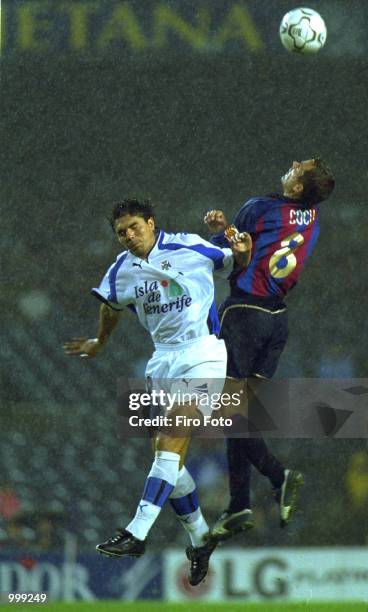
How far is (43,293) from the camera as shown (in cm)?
1466

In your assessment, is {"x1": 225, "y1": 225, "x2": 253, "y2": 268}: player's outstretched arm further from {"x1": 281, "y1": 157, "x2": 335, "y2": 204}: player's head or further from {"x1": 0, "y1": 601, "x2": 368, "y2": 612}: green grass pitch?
{"x1": 0, "y1": 601, "x2": 368, "y2": 612}: green grass pitch

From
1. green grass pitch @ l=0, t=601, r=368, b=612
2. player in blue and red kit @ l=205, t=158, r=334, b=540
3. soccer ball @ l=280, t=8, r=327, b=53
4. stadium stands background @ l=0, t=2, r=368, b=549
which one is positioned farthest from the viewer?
stadium stands background @ l=0, t=2, r=368, b=549

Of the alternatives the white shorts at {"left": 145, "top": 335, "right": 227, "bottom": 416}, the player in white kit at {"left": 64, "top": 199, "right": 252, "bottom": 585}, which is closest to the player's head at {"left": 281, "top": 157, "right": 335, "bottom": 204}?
the player in white kit at {"left": 64, "top": 199, "right": 252, "bottom": 585}

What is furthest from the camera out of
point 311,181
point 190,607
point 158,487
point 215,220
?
point 190,607

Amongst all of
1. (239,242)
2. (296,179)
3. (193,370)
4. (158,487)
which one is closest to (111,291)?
(193,370)

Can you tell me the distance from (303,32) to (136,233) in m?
2.38

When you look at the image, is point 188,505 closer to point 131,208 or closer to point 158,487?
point 158,487

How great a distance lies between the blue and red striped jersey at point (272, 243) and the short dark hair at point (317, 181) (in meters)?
0.10

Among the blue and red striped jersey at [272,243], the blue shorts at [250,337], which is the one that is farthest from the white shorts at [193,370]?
the blue and red striped jersey at [272,243]

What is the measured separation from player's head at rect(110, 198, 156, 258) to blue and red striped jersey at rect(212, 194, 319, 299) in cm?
42

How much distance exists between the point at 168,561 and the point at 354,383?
314 centimetres

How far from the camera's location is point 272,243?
6434 millimetres

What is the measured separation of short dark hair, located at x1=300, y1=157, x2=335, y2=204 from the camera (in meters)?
6.52

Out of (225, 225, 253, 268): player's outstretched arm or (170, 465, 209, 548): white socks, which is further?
(170, 465, 209, 548): white socks
